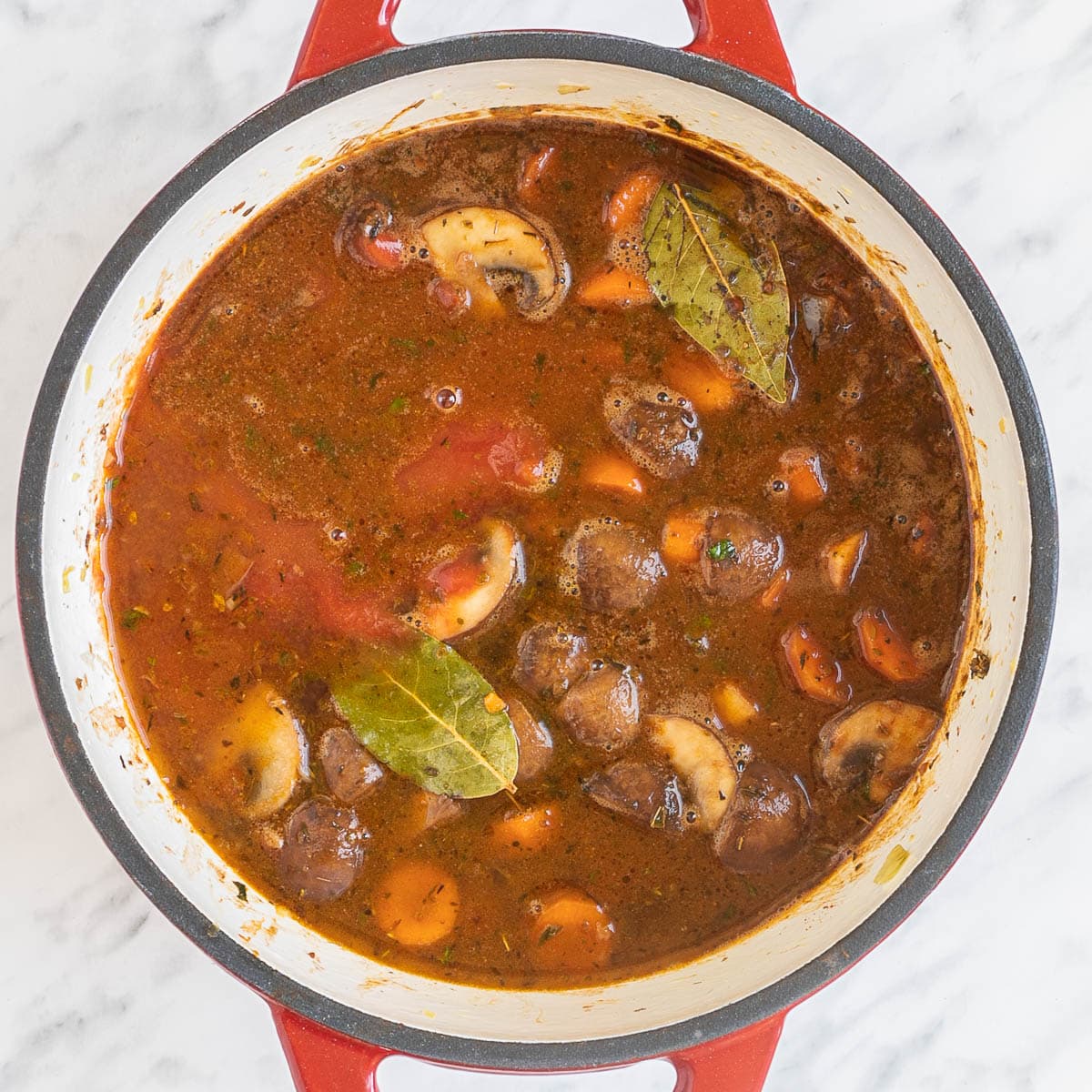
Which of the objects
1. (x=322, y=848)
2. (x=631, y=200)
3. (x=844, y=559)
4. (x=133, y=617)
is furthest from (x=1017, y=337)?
(x=133, y=617)

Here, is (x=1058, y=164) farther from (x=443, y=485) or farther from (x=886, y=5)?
(x=443, y=485)

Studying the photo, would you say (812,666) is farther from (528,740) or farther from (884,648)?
(528,740)

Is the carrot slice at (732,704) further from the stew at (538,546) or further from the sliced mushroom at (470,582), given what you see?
the sliced mushroom at (470,582)

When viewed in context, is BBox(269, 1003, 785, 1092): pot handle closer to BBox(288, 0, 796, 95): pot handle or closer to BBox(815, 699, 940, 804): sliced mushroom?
BBox(815, 699, 940, 804): sliced mushroom

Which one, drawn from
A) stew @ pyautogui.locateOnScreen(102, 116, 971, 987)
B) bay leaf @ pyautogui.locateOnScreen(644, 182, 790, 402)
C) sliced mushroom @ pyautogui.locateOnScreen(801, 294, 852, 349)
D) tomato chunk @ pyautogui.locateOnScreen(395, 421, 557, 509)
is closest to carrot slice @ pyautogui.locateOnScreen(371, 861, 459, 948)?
stew @ pyautogui.locateOnScreen(102, 116, 971, 987)

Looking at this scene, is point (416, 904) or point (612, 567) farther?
point (416, 904)

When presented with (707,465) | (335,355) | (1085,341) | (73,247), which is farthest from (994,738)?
(73,247)

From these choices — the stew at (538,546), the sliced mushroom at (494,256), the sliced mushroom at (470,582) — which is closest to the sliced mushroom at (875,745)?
the stew at (538,546)
